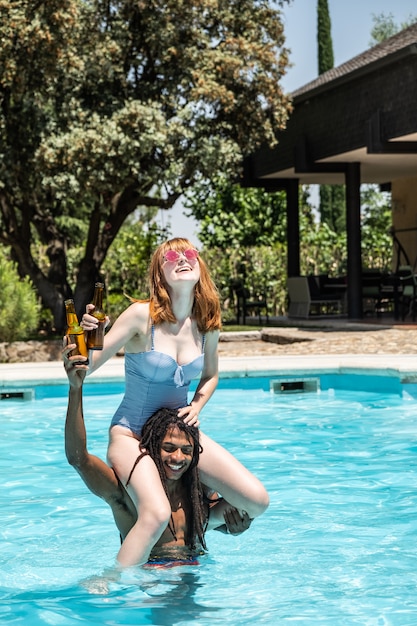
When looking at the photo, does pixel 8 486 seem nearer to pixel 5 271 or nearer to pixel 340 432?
pixel 340 432

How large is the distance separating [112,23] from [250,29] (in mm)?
2528

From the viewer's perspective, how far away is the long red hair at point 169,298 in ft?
14.2

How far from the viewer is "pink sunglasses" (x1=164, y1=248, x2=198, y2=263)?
171 inches

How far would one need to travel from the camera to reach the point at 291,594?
4.56 meters

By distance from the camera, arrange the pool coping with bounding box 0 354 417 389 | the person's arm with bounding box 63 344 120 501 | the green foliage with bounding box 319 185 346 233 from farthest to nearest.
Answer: the green foliage with bounding box 319 185 346 233
the pool coping with bounding box 0 354 417 389
the person's arm with bounding box 63 344 120 501

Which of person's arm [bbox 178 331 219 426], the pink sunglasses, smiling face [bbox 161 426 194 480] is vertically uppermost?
the pink sunglasses

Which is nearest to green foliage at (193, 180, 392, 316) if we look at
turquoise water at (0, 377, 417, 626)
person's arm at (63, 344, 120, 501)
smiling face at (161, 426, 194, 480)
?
turquoise water at (0, 377, 417, 626)

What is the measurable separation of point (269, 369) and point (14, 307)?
16.3ft

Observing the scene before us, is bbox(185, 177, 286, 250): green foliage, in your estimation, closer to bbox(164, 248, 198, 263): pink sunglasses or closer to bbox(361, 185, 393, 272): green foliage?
bbox(361, 185, 393, 272): green foliage

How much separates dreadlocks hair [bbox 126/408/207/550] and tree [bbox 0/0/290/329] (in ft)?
37.6

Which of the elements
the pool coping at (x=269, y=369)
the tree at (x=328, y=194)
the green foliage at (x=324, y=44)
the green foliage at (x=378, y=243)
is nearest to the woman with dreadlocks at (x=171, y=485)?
the pool coping at (x=269, y=369)

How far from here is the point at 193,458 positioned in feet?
14.0

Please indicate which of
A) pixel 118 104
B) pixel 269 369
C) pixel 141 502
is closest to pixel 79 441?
pixel 141 502

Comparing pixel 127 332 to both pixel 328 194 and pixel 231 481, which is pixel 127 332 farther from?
pixel 328 194
